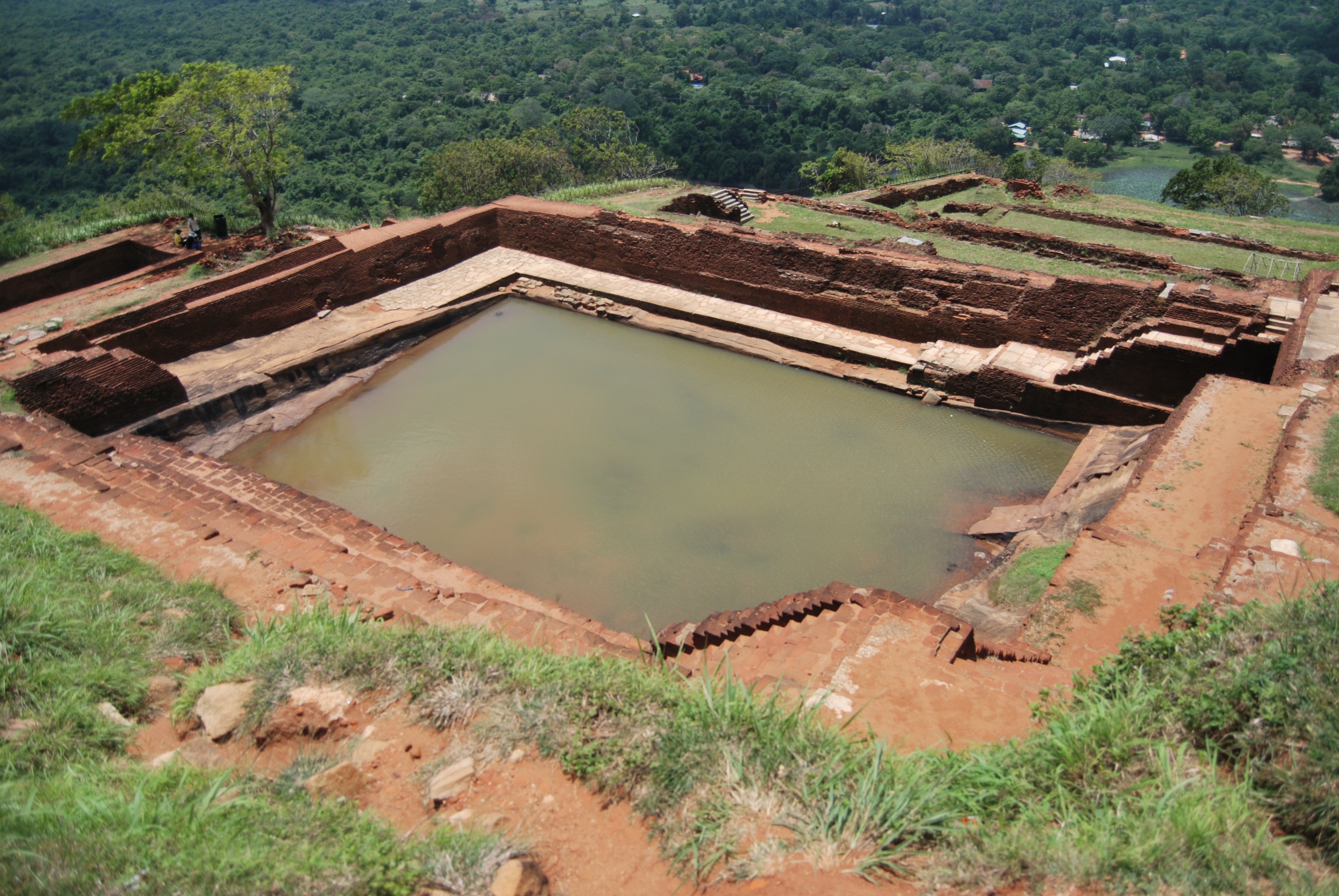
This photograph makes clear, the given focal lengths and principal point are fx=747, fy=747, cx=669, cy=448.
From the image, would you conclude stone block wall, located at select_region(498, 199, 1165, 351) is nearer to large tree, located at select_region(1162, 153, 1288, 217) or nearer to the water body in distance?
the water body in distance

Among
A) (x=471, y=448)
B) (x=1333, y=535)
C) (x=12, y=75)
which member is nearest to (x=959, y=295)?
(x=1333, y=535)

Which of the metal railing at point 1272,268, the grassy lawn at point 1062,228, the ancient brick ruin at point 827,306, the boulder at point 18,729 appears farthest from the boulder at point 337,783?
the metal railing at point 1272,268

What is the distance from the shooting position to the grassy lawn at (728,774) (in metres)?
2.39

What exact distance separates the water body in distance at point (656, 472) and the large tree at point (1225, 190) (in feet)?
42.2

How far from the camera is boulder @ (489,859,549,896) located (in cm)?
246

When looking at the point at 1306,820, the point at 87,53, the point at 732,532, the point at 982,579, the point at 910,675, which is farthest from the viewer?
the point at 87,53

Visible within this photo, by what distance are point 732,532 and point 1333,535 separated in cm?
405

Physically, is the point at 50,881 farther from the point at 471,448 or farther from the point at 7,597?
the point at 471,448

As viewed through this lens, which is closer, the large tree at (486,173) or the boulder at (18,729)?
the boulder at (18,729)

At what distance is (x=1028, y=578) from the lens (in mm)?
5395

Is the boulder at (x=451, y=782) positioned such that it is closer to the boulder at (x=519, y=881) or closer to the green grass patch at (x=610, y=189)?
the boulder at (x=519, y=881)

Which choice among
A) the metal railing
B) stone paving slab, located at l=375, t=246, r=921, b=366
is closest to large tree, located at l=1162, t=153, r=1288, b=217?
the metal railing

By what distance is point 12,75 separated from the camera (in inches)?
1647

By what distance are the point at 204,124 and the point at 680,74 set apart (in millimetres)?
50177
